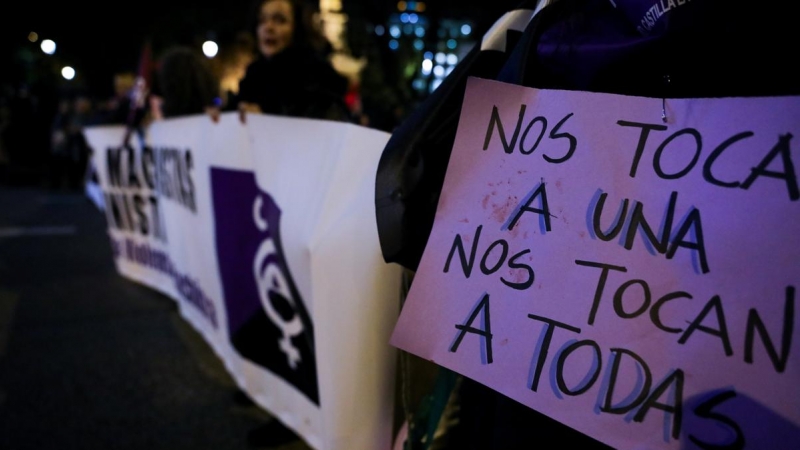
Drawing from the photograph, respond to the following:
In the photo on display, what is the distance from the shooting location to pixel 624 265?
42.9 inches

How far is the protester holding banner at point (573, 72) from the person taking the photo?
1039mm

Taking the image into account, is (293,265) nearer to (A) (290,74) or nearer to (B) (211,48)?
(A) (290,74)

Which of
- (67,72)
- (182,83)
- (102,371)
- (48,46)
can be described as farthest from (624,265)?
(67,72)

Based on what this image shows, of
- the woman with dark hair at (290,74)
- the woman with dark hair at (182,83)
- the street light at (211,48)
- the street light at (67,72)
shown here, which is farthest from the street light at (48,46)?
the woman with dark hair at (290,74)

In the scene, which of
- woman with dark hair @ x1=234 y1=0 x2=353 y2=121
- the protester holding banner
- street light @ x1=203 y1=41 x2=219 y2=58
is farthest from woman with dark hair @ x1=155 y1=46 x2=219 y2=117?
street light @ x1=203 y1=41 x2=219 y2=58

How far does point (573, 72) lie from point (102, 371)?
2.80 metres

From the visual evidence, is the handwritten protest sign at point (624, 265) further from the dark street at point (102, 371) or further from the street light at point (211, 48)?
the street light at point (211, 48)

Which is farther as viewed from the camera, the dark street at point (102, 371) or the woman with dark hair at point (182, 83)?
the woman with dark hair at point (182, 83)

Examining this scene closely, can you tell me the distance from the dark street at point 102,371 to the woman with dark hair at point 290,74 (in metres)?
1.26

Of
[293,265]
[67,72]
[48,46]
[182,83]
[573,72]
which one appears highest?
[573,72]

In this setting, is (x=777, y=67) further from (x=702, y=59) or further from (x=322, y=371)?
(x=322, y=371)

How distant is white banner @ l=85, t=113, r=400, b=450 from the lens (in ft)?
5.70

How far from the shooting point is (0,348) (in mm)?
3428

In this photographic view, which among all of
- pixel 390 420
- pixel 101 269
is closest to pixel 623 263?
pixel 390 420
